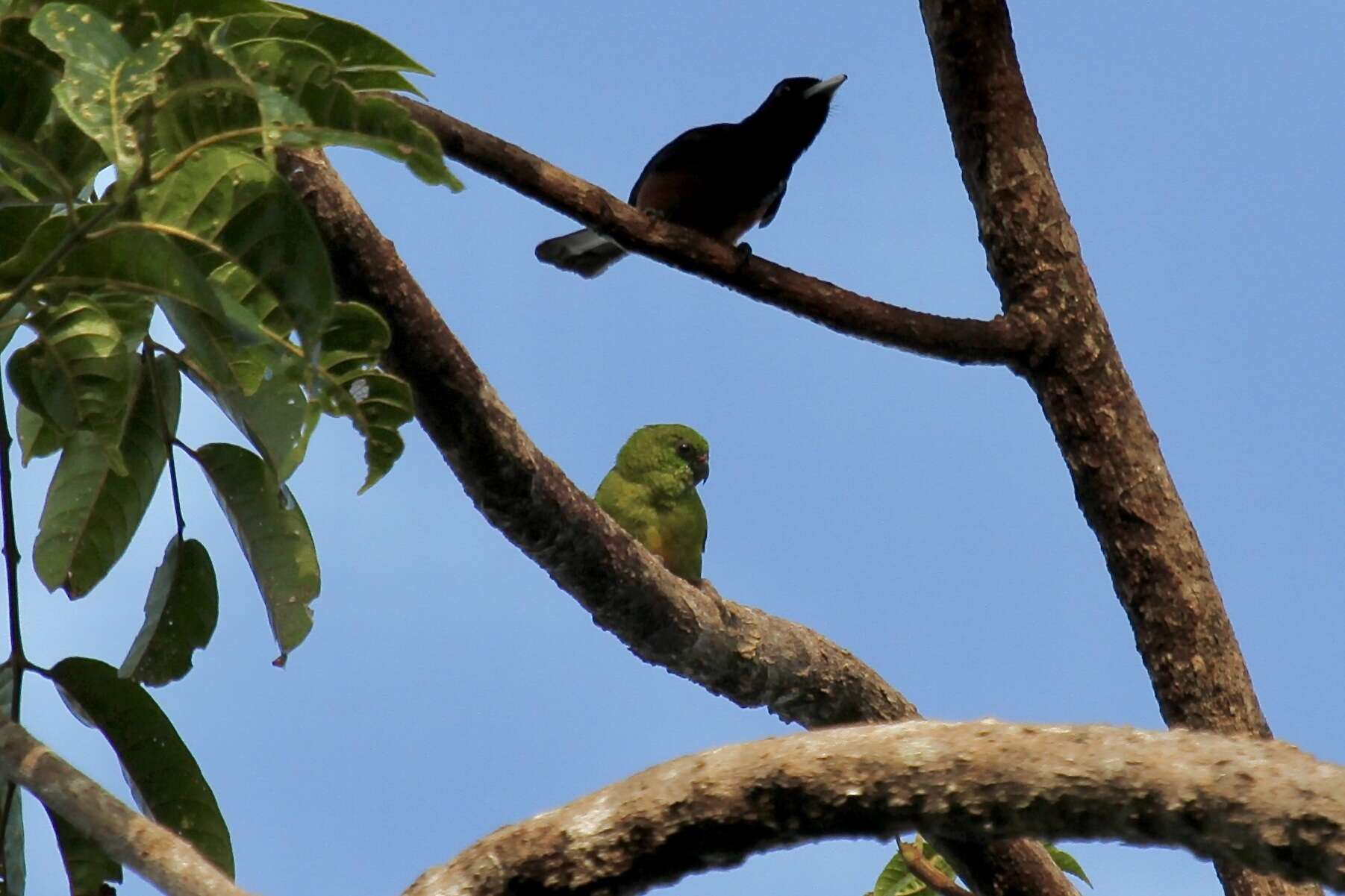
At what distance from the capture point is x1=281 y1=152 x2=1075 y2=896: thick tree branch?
12.1 ft

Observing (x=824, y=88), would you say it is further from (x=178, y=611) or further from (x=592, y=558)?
(x=178, y=611)

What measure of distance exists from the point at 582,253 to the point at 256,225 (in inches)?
174

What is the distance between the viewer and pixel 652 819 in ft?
7.10

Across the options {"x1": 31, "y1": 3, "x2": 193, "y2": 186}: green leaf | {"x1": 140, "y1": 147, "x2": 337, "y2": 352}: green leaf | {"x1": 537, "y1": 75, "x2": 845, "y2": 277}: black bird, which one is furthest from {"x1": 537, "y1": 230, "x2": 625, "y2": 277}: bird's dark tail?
{"x1": 31, "y1": 3, "x2": 193, "y2": 186}: green leaf

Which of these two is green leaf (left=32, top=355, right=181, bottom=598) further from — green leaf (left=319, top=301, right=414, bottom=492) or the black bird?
the black bird

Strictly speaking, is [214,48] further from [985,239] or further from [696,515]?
[696,515]

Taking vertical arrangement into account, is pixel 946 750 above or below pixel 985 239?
below

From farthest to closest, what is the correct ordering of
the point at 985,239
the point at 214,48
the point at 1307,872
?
the point at 985,239 → the point at 1307,872 → the point at 214,48

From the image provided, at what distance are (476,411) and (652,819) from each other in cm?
182

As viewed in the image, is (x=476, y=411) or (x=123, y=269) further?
(x=476, y=411)

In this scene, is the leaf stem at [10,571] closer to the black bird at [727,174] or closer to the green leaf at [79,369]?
the green leaf at [79,369]

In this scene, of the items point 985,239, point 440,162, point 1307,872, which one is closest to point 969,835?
point 1307,872

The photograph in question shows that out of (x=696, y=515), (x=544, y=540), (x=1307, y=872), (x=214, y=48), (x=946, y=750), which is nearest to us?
(x=214, y=48)

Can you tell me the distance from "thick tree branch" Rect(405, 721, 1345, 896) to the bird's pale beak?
16.6 feet
